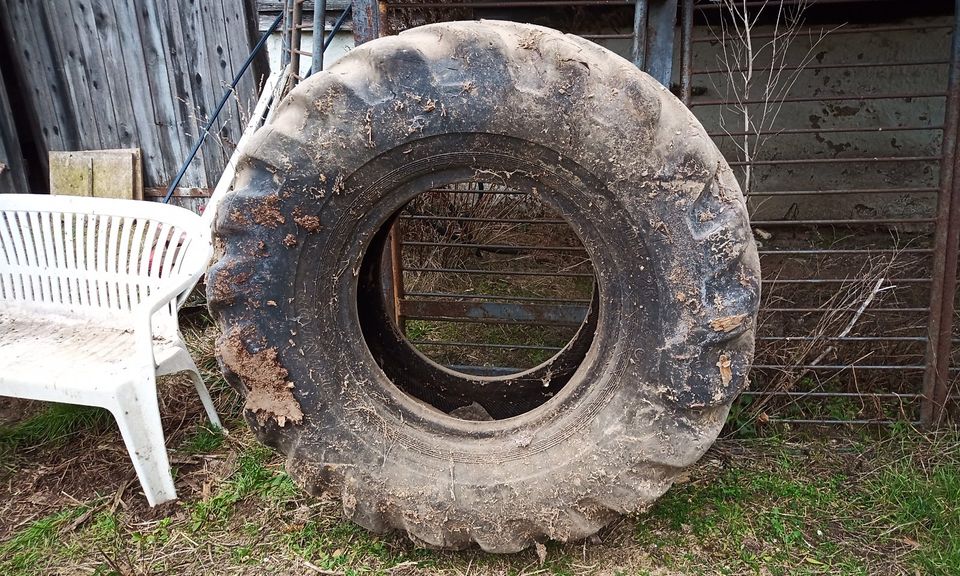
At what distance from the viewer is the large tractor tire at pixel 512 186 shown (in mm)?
1585

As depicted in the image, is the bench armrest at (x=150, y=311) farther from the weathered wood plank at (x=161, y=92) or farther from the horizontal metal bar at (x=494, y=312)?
the weathered wood plank at (x=161, y=92)

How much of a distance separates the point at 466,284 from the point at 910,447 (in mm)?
2378

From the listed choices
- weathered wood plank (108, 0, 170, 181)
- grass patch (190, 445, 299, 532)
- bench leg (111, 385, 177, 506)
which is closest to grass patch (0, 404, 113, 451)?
bench leg (111, 385, 177, 506)

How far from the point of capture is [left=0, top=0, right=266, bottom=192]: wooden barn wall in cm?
440

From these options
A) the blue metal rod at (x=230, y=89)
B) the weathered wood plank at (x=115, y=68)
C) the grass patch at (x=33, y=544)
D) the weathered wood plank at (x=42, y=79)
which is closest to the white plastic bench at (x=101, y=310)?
the grass patch at (x=33, y=544)

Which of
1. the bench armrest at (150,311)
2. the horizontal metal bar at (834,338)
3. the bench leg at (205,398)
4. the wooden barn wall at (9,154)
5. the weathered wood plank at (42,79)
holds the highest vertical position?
the weathered wood plank at (42,79)

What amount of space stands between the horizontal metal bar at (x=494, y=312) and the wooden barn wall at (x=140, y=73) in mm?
2399

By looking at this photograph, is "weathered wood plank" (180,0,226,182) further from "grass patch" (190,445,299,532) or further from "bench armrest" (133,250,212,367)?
"grass patch" (190,445,299,532)

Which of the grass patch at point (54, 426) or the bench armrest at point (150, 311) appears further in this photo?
the grass patch at point (54, 426)

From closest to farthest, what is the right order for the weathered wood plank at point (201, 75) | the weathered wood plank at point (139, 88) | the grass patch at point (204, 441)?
the grass patch at point (204, 441), the weathered wood plank at point (201, 75), the weathered wood plank at point (139, 88)

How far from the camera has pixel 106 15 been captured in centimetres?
454

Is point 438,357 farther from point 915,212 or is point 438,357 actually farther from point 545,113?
point 915,212

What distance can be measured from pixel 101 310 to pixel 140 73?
2.60m

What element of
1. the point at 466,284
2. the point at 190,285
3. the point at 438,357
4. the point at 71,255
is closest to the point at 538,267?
the point at 466,284
